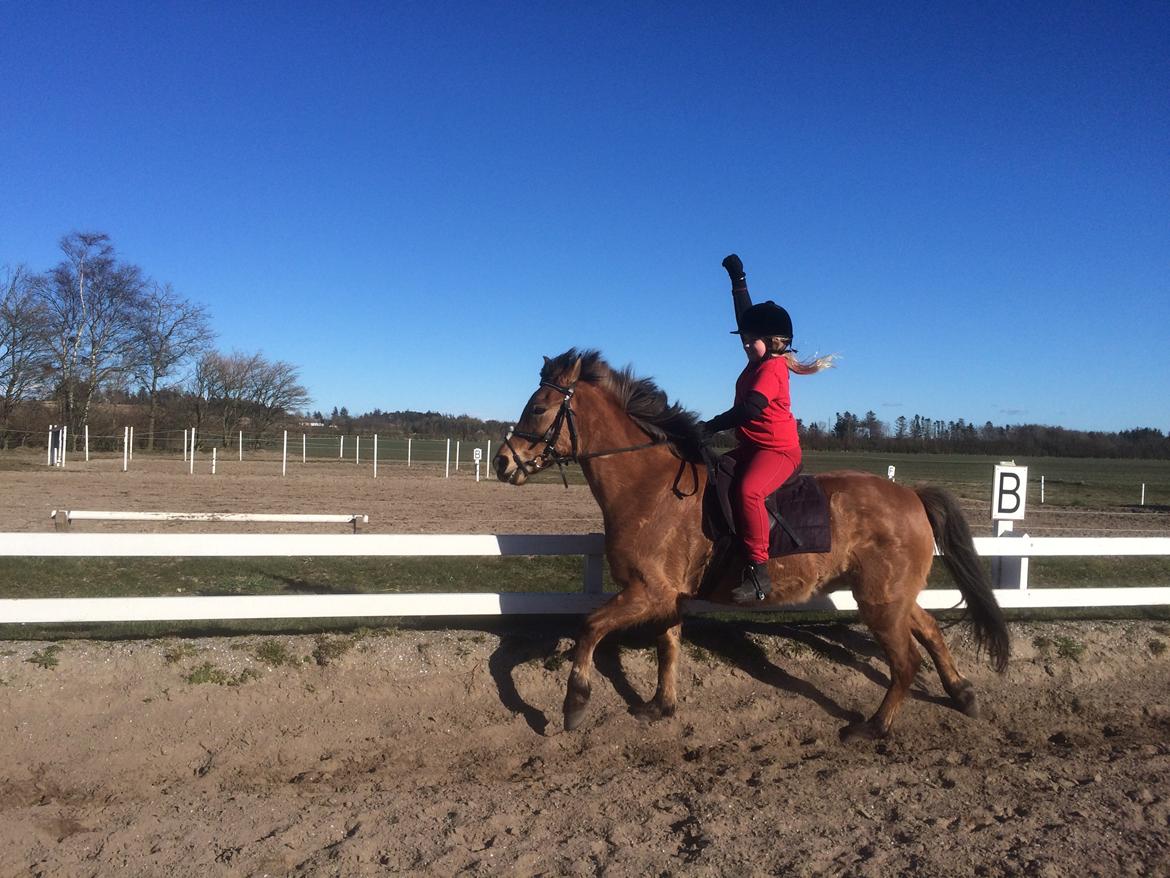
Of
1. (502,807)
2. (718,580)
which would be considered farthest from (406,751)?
(718,580)

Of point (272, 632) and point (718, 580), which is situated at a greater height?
point (718, 580)

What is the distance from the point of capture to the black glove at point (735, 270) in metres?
6.39

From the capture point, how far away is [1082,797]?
172 inches

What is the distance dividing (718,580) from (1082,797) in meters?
2.32

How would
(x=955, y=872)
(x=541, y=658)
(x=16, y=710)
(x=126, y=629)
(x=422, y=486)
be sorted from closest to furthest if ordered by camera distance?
1. (x=955, y=872)
2. (x=16, y=710)
3. (x=541, y=658)
4. (x=126, y=629)
5. (x=422, y=486)

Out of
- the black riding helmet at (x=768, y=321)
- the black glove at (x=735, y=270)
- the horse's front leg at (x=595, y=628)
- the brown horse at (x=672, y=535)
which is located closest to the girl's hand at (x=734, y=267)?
the black glove at (x=735, y=270)

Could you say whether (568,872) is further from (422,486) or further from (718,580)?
(422,486)

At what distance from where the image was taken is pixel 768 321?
5.58 metres

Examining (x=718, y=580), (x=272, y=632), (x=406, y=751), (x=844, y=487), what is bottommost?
(x=406, y=751)

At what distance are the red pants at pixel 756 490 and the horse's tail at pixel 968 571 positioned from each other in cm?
134

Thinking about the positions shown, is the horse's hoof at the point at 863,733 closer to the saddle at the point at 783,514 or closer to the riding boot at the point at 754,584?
the riding boot at the point at 754,584

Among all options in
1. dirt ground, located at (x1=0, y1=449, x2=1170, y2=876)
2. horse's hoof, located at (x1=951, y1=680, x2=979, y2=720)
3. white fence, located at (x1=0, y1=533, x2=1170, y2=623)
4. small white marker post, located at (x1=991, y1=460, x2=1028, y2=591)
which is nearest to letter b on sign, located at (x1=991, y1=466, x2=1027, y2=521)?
small white marker post, located at (x1=991, y1=460, x2=1028, y2=591)

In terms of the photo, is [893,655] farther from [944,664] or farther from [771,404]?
[771,404]

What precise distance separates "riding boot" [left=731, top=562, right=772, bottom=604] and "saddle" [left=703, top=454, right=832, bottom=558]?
0.43 ft
